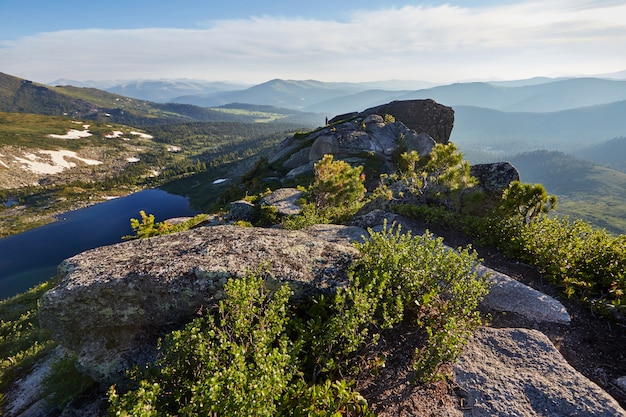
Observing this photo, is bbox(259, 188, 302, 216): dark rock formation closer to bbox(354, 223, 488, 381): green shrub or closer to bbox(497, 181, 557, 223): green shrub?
bbox(497, 181, 557, 223): green shrub

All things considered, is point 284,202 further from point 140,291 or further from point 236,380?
point 236,380

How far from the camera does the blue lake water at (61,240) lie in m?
72.7

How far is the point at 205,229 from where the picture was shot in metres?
10.0

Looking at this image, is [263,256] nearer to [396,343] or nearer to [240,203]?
[396,343]

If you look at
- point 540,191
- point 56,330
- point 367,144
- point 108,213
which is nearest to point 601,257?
point 540,191

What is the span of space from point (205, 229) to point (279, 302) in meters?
5.39

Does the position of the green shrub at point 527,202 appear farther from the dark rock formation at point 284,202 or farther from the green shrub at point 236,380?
the dark rock formation at point 284,202

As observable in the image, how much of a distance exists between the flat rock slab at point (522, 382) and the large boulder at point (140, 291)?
3377 mm

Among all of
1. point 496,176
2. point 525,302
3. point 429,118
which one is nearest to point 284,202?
point 496,176

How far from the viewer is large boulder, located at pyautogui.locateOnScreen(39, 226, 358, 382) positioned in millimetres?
7133

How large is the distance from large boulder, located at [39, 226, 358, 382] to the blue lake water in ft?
270

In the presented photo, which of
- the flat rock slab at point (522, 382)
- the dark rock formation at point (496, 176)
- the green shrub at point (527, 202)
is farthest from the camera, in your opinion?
the dark rock formation at point (496, 176)

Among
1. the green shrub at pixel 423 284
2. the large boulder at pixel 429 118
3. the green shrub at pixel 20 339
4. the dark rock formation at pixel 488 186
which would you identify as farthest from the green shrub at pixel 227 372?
the large boulder at pixel 429 118

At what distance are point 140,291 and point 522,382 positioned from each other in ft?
28.7
